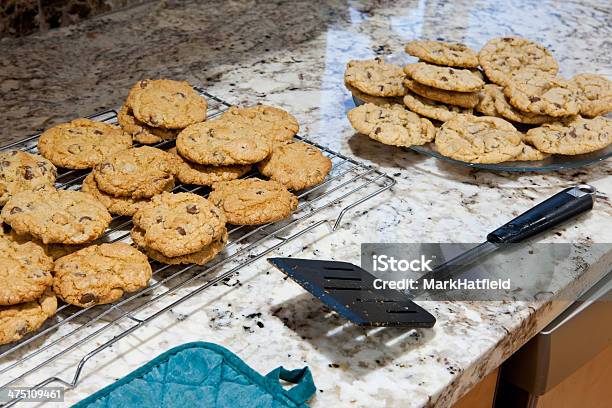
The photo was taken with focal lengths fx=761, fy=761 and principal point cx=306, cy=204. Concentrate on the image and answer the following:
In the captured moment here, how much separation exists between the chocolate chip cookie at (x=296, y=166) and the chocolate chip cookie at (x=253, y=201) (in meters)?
0.04

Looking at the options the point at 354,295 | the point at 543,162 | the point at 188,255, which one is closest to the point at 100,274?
the point at 188,255

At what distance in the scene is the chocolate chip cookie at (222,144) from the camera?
1.33 m

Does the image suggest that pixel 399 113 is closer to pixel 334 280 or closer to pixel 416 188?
pixel 416 188

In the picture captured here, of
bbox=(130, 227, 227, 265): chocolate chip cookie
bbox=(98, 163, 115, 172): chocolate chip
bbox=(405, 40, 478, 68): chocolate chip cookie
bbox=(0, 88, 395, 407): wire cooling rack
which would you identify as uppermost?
bbox=(405, 40, 478, 68): chocolate chip cookie

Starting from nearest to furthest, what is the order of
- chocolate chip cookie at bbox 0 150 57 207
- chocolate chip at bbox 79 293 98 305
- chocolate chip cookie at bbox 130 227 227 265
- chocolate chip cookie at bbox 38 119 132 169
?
1. chocolate chip at bbox 79 293 98 305
2. chocolate chip cookie at bbox 130 227 227 265
3. chocolate chip cookie at bbox 0 150 57 207
4. chocolate chip cookie at bbox 38 119 132 169

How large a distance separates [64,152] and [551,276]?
880 mm

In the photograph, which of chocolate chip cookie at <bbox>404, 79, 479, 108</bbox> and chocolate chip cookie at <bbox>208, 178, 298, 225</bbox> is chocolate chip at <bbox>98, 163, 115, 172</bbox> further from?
chocolate chip cookie at <bbox>404, 79, 479, 108</bbox>

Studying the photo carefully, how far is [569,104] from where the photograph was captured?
1532 mm

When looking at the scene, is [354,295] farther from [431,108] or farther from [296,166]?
[431,108]

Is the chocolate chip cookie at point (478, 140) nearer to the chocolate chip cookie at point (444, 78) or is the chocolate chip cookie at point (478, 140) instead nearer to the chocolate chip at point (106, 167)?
the chocolate chip cookie at point (444, 78)

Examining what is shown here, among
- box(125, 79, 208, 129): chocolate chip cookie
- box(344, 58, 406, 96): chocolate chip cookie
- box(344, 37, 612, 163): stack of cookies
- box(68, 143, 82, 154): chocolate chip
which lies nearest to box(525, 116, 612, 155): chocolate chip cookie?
box(344, 37, 612, 163): stack of cookies

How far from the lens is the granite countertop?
1.05 metres

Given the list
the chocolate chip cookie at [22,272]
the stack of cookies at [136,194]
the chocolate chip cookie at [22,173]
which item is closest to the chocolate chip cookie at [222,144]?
the stack of cookies at [136,194]

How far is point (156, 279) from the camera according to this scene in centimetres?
118
